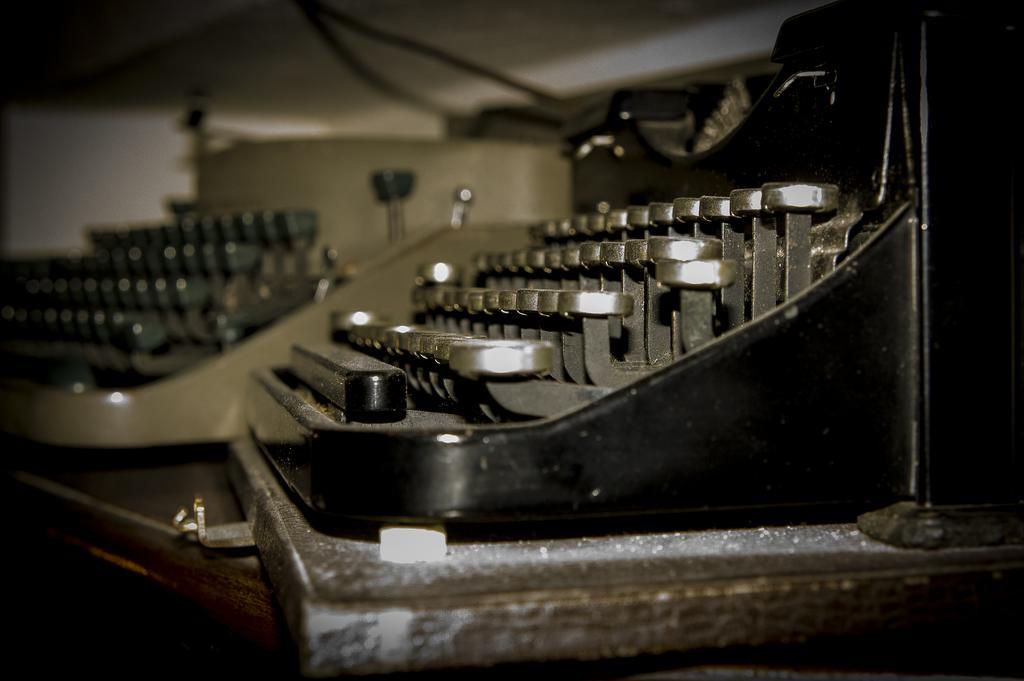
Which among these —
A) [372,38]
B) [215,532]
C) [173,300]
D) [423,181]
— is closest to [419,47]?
[372,38]

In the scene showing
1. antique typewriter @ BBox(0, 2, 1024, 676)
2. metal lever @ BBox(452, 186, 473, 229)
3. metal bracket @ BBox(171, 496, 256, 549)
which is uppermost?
metal lever @ BBox(452, 186, 473, 229)

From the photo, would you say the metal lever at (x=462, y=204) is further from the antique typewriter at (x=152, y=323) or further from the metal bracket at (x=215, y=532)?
the metal bracket at (x=215, y=532)

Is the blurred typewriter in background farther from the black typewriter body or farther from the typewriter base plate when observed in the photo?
the typewriter base plate

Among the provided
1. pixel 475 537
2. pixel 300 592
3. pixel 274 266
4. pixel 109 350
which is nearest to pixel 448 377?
pixel 475 537

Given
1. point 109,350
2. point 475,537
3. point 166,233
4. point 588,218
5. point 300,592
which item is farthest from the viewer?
point 166,233

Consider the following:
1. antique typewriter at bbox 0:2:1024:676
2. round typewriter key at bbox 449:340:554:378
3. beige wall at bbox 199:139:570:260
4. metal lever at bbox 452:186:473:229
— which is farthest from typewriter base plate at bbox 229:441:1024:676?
beige wall at bbox 199:139:570:260

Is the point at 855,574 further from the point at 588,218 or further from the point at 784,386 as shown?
the point at 588,218

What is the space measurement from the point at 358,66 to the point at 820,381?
217 centimetres

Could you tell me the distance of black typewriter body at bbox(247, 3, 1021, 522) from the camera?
0.68 meters

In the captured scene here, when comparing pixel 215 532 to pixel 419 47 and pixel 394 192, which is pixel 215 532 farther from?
pixel 419 47

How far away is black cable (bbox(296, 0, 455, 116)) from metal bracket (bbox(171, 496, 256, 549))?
49.5 inches

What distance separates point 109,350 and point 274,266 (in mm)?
367

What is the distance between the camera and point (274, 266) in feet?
6.36

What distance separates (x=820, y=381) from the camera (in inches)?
28.9
